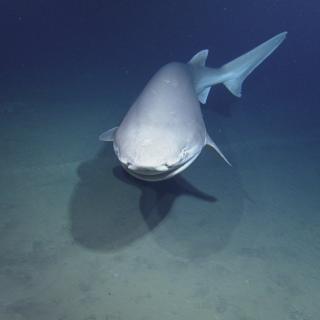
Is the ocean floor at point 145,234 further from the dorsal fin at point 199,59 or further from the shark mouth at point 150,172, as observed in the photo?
the dorsal fin at point 199,59

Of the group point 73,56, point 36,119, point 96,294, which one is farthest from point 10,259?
point 73,56

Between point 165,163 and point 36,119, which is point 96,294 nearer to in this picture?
point 165,163

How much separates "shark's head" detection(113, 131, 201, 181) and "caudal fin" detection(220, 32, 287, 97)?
179 inches

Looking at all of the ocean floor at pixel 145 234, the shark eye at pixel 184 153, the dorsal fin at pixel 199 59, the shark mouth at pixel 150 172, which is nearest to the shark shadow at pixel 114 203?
the ocean floor at pixel 145 234

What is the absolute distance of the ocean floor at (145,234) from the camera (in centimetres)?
396

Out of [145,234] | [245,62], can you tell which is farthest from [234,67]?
[145,234]

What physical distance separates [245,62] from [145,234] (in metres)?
4.69

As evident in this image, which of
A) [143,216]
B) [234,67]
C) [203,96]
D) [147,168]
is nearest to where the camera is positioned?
[147,168]

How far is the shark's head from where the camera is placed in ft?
10.4

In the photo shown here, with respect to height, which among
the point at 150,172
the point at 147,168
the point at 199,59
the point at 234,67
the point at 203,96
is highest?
the point at 147,168

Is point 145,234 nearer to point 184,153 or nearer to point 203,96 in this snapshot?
point 184,153

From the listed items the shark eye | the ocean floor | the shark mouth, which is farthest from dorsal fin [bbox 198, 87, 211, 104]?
the shark eye

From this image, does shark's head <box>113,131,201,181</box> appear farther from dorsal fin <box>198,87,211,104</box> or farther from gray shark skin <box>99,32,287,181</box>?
dorsal fin <box>198,87,211,104</box>

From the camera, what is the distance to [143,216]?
5.37m
